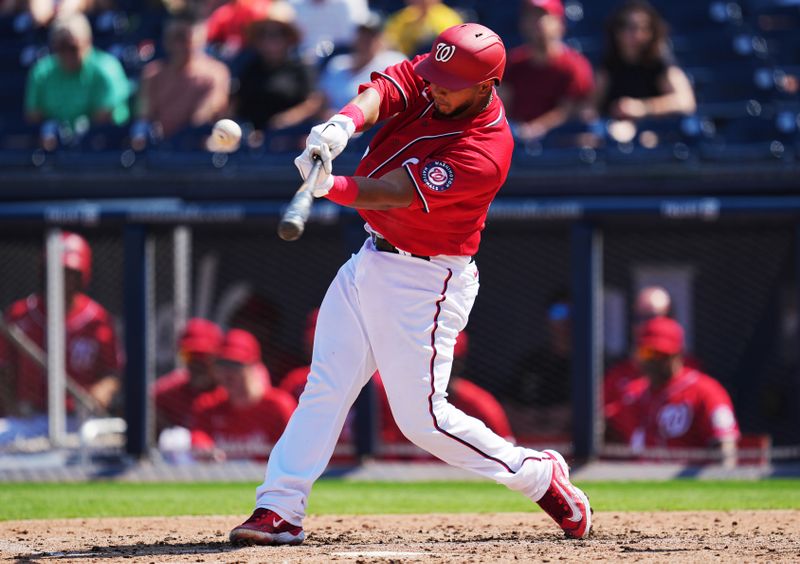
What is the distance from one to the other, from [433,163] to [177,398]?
3.89m

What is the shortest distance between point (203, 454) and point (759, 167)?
335 cm

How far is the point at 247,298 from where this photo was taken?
8.16m

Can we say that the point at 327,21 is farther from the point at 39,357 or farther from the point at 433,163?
the point at 433,163

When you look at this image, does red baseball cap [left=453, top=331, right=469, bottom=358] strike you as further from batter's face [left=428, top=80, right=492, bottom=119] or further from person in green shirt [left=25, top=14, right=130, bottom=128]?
person in green shirt [left=25, top=14, right=130, bottom=128]

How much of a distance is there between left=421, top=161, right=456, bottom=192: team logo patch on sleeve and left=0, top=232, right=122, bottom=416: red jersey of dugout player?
410 centimetres

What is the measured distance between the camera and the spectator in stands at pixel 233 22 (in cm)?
913

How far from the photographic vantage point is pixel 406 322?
13.0ft

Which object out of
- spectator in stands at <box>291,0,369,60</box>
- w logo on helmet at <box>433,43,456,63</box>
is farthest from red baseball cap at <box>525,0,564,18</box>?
w logo on helmet at <box>433,43,456,63</box>

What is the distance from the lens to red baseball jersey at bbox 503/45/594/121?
786 centimetres

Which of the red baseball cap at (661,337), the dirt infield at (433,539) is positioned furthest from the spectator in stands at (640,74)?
the dirt infield at (433,539)

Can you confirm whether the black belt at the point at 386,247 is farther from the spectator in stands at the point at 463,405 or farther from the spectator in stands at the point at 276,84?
the spectator in stands at the point at 276,84

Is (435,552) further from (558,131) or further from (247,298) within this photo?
(247,298)

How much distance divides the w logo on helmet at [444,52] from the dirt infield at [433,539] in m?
1.44

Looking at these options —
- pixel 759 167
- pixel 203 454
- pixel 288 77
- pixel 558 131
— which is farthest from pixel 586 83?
pixel 203 454
